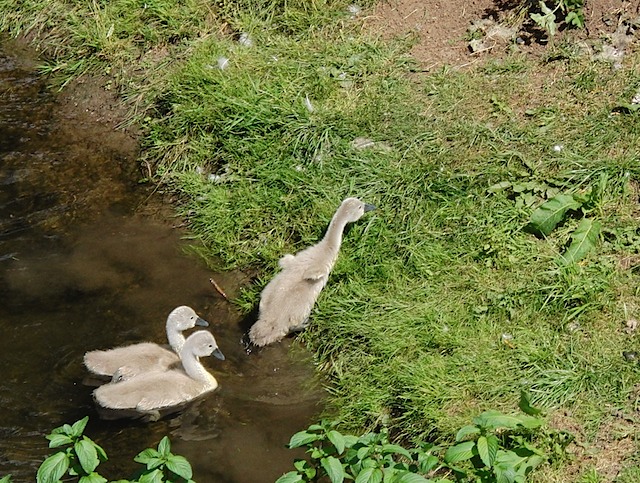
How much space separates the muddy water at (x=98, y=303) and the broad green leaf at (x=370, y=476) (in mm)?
1643

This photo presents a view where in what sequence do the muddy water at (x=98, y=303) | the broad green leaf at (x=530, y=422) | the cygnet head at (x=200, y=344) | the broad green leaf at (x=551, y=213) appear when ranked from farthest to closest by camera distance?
the broad green leaf at (x=551, y=213), the cygnet head at (x=200, y=344), the muddy water at (x=98, y=303), the broad green leaf at (x=530, y=422)

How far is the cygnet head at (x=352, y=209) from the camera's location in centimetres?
709

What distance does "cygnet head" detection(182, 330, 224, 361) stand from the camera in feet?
21.3

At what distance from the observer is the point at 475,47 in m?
8.35

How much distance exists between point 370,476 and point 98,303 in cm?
329

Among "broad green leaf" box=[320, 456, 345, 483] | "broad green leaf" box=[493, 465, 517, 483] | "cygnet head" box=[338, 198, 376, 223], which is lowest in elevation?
"cygnet head" box=[338, 198, 376, 223]

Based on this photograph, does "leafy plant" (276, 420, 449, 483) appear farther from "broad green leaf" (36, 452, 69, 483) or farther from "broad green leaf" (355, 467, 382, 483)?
"broad green leaf" (36, 452, 69, 483)

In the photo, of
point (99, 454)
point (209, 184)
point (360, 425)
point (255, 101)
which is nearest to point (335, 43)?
point (255, 101)

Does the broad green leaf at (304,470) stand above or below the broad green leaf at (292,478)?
below

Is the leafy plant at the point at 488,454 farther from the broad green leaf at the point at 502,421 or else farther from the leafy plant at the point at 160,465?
the leafy plant at the point at 160,465

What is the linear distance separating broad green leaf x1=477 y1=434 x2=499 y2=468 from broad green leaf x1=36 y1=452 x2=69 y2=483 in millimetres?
1825

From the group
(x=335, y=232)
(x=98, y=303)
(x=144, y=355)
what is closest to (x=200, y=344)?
(x=144, y=355)

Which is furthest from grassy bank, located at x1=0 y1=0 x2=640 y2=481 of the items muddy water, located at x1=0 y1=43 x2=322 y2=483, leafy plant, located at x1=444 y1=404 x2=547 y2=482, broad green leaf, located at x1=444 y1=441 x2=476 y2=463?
broad green leaf, located at x1=444 y1=441 x2=476 y2=463

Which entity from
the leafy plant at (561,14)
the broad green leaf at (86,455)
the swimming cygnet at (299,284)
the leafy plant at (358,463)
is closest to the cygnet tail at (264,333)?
the swimming cygnet at (299,284)
